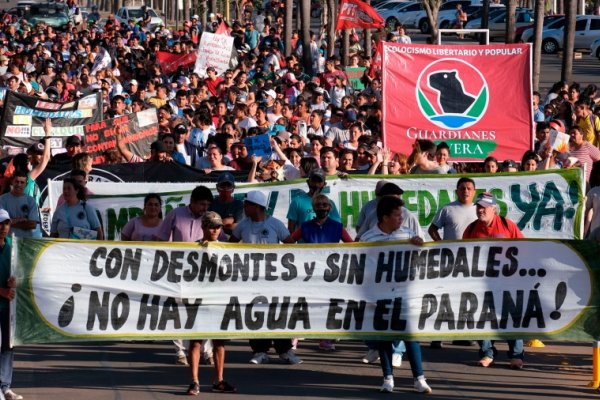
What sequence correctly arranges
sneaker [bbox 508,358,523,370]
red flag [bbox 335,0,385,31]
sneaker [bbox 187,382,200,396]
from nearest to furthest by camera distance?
sneaker [bbox 187,382,200,396] < sneaker [bbox 508,358,523,370] < red flag [bbox 335,0,385,31]

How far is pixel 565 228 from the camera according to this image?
14375 mm

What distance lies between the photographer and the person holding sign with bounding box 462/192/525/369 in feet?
39.2

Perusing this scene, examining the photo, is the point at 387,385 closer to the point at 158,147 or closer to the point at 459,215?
the point at 459,215

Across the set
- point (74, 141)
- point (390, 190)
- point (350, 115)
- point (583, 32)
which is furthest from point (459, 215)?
point (583, 32)

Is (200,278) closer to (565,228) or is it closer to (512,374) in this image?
(512,374)

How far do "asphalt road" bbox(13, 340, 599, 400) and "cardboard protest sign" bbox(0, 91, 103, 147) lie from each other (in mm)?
6308

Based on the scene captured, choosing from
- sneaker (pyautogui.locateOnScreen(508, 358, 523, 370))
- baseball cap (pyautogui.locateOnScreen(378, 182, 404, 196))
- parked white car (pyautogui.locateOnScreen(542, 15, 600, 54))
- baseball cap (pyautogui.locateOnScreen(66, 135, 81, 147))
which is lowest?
sneaker (pyautogui.locateOnScreen(508, 358, 523, 370))

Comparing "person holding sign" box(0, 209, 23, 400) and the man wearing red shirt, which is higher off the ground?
the man wearing red shirt

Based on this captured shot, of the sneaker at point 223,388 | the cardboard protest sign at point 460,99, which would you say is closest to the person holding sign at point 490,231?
the sneaker at point 223,388

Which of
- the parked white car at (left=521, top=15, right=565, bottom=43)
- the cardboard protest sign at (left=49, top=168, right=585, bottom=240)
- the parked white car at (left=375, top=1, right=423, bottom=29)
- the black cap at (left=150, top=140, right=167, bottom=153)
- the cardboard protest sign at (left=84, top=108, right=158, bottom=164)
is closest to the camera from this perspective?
the cardboard protest sign at (left=49, top=168, right=585, bottom=240)

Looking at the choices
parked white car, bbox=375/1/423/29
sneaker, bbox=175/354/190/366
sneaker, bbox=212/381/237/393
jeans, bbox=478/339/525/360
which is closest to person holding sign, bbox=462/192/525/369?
jeans, bbox=478/339/525/360

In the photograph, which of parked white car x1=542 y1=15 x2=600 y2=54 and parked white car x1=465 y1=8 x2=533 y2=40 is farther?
parked white car x1=465 y1=8 x2=533 y2=40

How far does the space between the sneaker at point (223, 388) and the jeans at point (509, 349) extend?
7.71 ft

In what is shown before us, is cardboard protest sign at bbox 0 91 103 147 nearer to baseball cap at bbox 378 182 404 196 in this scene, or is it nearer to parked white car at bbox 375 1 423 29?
baseball cap at bbox 378 182 404 196
